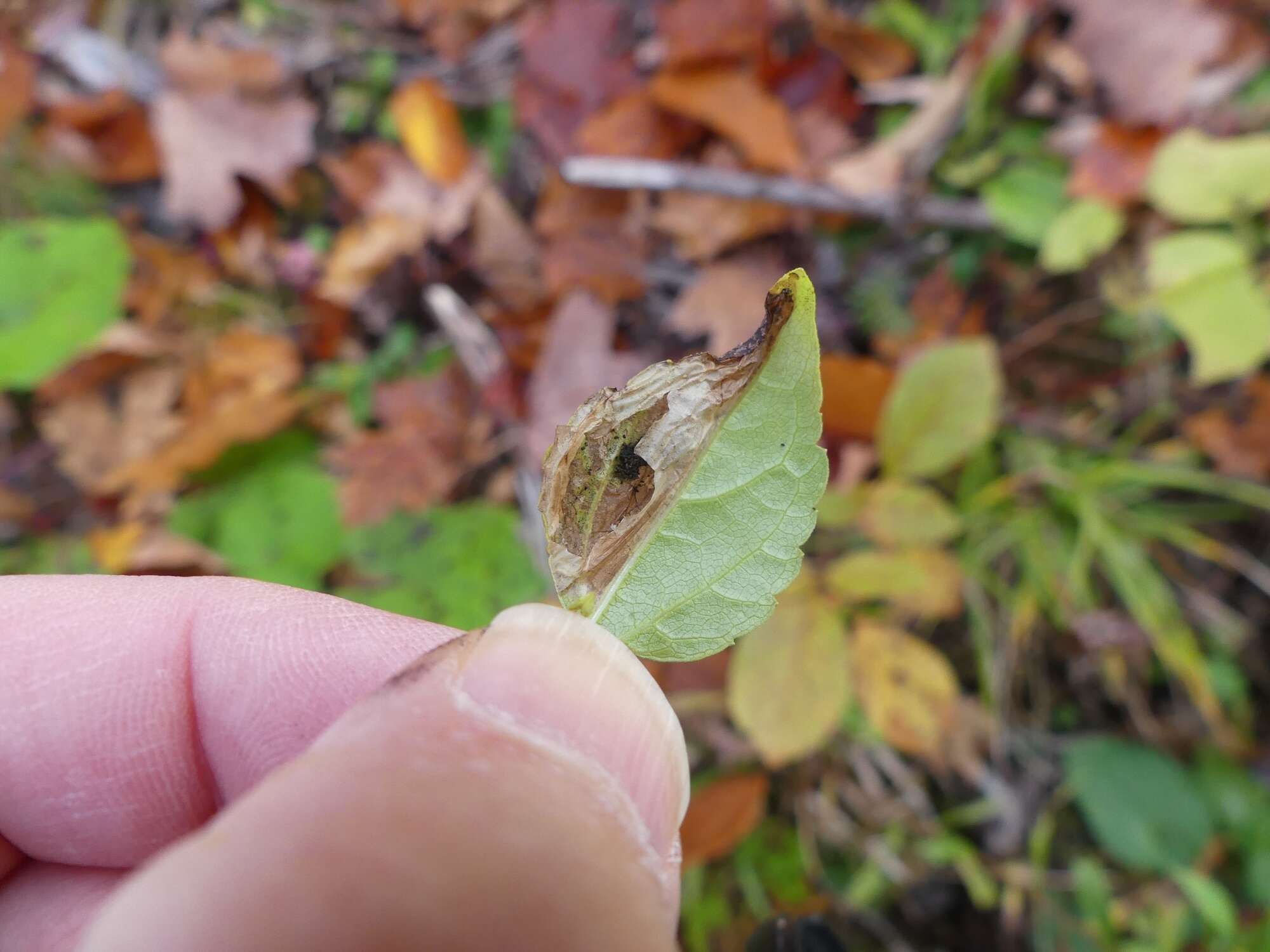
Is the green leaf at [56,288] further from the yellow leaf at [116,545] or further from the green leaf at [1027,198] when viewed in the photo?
the green leaf at [1027,198]

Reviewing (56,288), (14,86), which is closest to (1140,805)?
(56,288)

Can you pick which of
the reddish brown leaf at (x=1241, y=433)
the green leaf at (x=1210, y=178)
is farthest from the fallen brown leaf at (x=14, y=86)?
the reddish brown leaf at (x=1241, y=433)

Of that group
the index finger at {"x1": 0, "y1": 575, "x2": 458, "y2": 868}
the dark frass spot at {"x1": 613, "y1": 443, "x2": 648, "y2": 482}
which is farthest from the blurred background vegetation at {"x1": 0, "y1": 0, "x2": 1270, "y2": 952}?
the dark frass spot at {"x1": 613, "y1": 443, "x2": 648, "y2": 482}

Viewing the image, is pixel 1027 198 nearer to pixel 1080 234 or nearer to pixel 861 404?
pixel 1080 234

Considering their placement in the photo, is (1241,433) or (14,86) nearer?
(1241,433)

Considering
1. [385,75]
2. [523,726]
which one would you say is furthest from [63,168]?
[523,726]
